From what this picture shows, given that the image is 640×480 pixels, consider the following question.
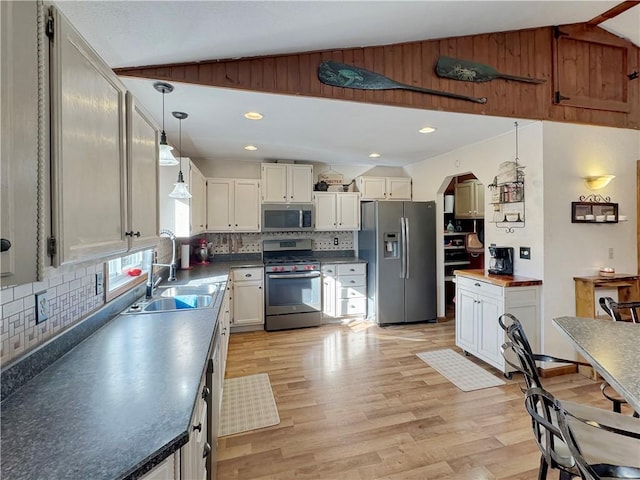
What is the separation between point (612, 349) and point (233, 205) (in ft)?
13.2

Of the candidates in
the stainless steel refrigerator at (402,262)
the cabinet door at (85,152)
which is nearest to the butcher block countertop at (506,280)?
the stainless steel refrigerator at (402,262)

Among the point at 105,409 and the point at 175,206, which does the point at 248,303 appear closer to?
the point at 175,206

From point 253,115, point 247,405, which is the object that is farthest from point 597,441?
point 253,115

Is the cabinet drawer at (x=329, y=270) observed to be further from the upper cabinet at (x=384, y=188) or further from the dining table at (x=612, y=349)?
the dining table at (x=612, y=349)

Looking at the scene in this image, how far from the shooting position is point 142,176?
1573 mm

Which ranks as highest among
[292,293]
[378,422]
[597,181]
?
[597,181]

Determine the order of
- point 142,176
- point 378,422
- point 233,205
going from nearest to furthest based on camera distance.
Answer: point 142,176 → point 378,422 → point 233,205

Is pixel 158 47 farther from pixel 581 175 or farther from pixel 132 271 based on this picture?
pixel 581 175

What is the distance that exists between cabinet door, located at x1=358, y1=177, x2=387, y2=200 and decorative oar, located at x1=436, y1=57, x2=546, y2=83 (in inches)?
90.0

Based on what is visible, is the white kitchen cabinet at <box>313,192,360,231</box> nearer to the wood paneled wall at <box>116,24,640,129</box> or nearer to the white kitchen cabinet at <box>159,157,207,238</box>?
the white kitchen cabinet at <box>159,157,207,238</box>

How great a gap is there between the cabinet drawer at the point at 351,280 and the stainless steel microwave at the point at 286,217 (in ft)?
2.97

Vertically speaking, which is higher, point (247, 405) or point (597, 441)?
point (597, 441)

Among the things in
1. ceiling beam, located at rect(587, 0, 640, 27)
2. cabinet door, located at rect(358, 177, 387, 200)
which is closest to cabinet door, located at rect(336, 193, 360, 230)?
cabinet door, located at rect(358, 177, 387, 200)

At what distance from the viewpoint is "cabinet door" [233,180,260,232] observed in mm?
4371
